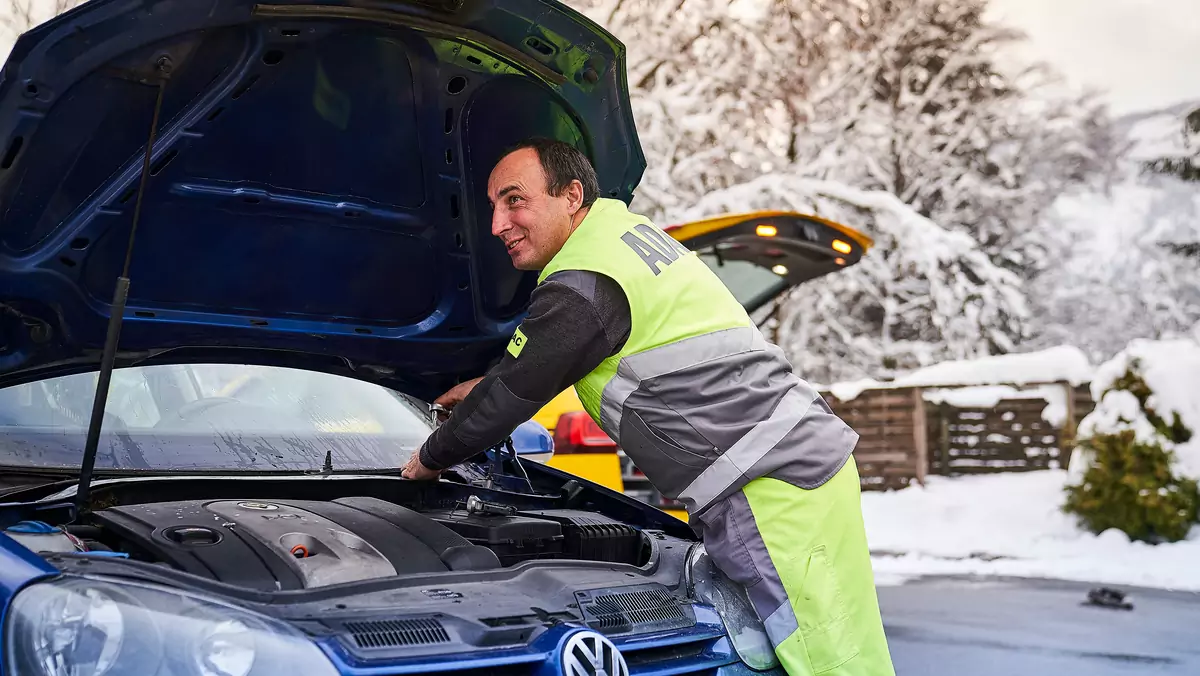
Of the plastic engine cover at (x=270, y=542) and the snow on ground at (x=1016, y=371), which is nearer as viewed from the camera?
the plastic engine cover at (x=270, y=542)

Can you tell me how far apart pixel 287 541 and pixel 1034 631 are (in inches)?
188

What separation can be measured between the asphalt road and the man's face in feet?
10.6

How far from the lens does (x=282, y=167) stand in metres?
2.55

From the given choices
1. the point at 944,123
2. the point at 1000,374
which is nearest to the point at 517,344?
the point at 1000,374

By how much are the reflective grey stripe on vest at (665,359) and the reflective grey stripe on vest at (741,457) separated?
0.52ft

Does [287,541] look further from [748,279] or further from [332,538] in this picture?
[748,279]

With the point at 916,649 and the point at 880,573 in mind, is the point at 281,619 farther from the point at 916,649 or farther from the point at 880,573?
the point at 880,573

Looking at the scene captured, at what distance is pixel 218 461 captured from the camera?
2.67 m

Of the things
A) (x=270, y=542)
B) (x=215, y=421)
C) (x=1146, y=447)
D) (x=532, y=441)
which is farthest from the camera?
(x=1146, y=447)

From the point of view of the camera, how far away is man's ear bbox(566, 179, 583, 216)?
242cm

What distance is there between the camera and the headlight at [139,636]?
1527 millimetres

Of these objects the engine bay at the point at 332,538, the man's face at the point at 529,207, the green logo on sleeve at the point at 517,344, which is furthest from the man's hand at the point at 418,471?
the man's face at the point at 529,207

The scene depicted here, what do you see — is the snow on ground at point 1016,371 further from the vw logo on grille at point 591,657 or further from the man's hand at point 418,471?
the vw logo on grille at point 591,657

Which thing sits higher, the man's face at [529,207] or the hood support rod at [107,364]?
the man's face at [529,207]
